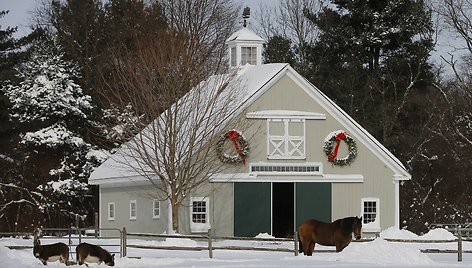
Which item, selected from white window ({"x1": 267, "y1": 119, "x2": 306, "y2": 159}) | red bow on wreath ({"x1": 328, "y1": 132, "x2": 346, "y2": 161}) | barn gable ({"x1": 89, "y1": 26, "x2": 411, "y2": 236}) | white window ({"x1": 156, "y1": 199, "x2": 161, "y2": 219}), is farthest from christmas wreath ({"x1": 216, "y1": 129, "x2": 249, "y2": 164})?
red bow on wreath ({"x1": 328, "y1": 132, "x2": 346, "y2": 161})

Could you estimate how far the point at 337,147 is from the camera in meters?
42.7

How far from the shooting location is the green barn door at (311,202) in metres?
42.0

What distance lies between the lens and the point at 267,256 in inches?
1266

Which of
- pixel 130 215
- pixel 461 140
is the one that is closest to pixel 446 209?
pixel 461 140

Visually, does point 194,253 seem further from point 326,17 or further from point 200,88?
point 326,17

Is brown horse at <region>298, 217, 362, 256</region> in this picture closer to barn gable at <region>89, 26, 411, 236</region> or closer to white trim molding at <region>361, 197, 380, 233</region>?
barn gable at <region>89, 26, 411, 236</region>

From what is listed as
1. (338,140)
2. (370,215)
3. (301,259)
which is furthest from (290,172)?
(301,259)

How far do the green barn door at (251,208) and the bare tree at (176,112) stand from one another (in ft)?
4.08

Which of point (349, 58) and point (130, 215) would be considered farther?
point (349, 58)

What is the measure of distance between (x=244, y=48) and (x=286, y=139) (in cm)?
536

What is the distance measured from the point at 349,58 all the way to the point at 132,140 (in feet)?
63.7

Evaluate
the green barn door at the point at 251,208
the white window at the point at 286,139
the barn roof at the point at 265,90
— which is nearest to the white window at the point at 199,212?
the green barn door at the point at 251,208

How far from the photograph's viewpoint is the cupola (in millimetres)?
45312

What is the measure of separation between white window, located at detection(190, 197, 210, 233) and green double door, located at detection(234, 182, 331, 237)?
3.31 feet
